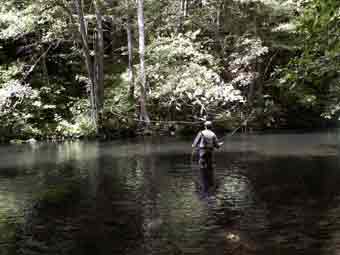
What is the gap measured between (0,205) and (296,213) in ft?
23.9

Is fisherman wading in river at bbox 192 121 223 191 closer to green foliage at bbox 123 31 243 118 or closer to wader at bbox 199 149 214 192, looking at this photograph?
wader at bbox 199 149 214 192

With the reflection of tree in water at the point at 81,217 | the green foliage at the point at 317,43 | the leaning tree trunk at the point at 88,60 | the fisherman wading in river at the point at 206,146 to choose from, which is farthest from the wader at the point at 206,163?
the leaning tree trunk at the point at 88,60

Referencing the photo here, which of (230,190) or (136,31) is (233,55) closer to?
(136,31)

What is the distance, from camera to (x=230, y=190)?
1356 cm

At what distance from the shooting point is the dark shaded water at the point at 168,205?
28.8 ft

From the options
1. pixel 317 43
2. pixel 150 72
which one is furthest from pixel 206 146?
pixel 150 72

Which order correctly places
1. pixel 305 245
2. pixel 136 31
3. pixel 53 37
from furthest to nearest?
1. pixel 136 31
2. pixel 53 37
3. pixel 305 245

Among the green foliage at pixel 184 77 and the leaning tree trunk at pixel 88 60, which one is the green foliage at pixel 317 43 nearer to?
the green foliage at pixel 184 77

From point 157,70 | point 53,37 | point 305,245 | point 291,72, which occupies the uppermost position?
point 53,37

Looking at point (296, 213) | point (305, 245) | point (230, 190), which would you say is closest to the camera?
point (305, 245)

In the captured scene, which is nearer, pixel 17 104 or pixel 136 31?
pixel 17 104

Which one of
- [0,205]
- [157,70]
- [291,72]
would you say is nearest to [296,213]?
[291,72]

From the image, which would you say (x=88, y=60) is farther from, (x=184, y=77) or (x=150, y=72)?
(x=184, y=77)

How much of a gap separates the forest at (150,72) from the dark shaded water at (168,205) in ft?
34.4
